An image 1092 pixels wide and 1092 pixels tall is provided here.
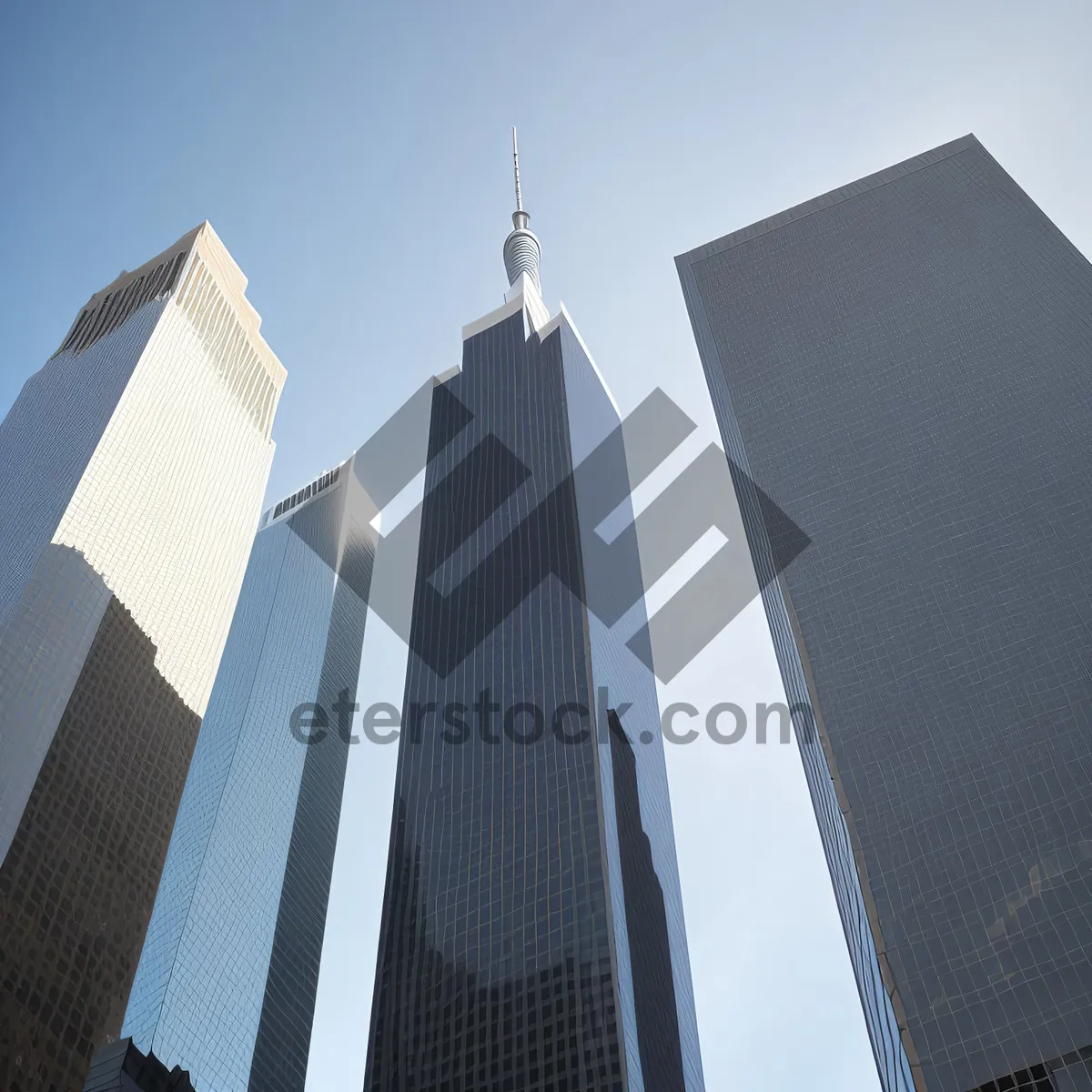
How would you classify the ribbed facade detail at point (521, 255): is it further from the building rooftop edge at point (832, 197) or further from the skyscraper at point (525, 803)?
the building rooftop edge at point (832, 197)

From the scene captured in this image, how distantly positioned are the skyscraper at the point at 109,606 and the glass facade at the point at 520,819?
1790 centimetres

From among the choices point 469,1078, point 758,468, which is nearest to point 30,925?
point 469,1078

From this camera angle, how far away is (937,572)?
212ft

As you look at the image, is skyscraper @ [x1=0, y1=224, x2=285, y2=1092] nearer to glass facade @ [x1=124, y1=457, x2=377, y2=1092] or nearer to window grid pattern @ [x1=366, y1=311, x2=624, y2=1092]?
window grid pattern @ [x1=366, y1=311, x2=624, y2=1092]

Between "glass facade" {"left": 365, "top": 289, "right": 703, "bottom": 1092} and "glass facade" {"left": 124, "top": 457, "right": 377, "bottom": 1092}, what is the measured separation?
1065 inches

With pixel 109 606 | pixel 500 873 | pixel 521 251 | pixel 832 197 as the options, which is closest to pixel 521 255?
pixel 521 251

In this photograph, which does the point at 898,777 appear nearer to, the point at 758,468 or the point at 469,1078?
the point at 758,468

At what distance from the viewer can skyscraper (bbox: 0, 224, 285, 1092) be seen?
220ft

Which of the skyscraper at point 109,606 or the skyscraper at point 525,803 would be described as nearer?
the skyscraper at point 109,606

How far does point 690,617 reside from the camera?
286 ft

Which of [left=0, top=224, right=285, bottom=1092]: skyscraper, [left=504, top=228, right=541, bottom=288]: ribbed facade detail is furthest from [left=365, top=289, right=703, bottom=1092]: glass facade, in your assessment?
[left=504, top=228, right=541, bottom=288]: ribbed facade detail

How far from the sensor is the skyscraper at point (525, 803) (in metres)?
69.8

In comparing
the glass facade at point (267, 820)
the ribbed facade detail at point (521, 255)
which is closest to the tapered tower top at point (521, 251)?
the ribbed facade detail at point (521, 255)

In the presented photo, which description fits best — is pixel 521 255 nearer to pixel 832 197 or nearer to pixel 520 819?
pixel 832 197
